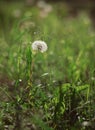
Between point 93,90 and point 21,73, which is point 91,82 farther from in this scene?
point 21,73

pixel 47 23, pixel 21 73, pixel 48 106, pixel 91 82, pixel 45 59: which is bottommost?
pixel 48 106

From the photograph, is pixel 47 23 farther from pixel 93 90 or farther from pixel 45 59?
pixel 93 90

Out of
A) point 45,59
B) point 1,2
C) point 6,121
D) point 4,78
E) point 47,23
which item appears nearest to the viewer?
point 6,121

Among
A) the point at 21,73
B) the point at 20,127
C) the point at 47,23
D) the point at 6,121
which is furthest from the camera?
the point at 47,23

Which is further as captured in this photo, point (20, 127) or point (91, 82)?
point (91, 82)

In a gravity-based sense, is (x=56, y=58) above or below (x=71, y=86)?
above

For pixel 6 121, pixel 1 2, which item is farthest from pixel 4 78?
pixel 1 2

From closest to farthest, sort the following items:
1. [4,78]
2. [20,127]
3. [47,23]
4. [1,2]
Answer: [20,127], [4,78], [47,23], [1,2]

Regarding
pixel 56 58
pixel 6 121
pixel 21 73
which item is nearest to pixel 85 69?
pixel 56 58

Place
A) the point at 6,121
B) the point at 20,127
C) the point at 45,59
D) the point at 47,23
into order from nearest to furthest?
the point at 20,127, the point at 6,121, the point at 45,59, the point at 47,23
